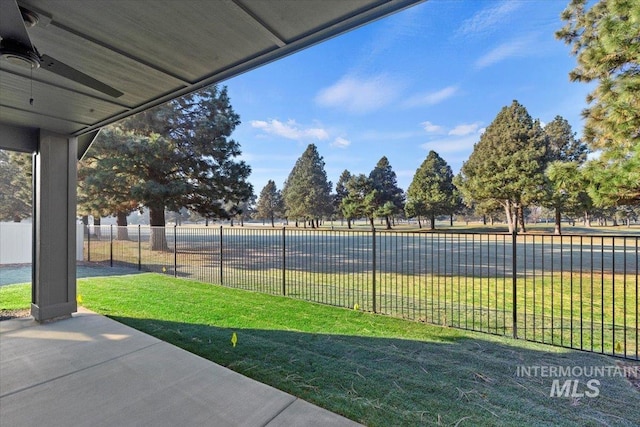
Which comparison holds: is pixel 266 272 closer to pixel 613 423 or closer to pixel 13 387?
pixel 13 387

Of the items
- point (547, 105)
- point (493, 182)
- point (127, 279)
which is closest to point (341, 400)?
point (127, 279)

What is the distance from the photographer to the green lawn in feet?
7.41

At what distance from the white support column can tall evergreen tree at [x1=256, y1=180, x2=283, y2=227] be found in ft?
146

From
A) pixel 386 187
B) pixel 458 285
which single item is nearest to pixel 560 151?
pixel 386 187

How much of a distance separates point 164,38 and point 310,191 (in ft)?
123

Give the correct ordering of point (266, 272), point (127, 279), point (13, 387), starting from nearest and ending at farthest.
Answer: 1. point (13, 387)
2. point (127, 279)
3. point (266, 272)

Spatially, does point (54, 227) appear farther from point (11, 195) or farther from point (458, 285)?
point (11, 195)

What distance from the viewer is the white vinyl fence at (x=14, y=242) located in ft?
29.6

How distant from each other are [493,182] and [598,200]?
59.4ft

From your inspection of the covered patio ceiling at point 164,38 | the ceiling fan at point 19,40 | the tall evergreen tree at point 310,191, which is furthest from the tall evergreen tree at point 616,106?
the tall evergreen tree at point 310,191

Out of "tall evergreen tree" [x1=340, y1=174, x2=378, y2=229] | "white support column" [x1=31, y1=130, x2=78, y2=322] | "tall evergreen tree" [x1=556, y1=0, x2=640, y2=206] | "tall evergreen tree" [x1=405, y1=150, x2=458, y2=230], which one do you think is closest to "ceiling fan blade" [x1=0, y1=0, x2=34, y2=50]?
"white support column" [x1=31, y1=130, x2=78, y2=322]

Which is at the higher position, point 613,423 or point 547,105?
point 547,105

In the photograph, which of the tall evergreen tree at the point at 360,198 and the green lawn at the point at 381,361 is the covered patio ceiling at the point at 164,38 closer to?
the green lawn at the point at 381,361

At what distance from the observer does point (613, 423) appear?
2.13 metres
